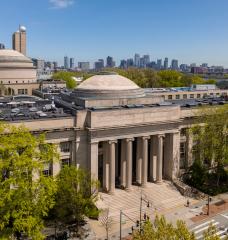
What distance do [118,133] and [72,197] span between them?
16.7 meters

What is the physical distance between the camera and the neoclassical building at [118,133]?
191 ft

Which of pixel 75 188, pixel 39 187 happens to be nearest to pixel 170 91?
pixel 75 188

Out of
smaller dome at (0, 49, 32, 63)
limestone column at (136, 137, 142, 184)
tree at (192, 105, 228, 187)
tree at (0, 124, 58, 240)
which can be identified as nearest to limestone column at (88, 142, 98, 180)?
limestone column at (136, 137, 142, 184)

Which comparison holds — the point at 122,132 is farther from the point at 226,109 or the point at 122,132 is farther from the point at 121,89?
the point at 226,109

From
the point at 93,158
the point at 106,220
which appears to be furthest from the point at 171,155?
the point at 106,220

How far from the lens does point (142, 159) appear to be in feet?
209

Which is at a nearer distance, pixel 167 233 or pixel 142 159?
pixel 167 233

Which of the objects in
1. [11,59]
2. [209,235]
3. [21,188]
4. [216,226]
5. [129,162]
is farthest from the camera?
[11,59]

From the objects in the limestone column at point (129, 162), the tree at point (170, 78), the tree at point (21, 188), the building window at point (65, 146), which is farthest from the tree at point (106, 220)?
the tree at point (170, 78)

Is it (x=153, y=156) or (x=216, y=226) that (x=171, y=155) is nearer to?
(x=153, y=156)

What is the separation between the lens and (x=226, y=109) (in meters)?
67.9

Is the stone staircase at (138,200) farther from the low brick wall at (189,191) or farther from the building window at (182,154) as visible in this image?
the building window at (182,154)

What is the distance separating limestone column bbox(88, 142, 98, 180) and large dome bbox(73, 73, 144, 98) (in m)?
12.5

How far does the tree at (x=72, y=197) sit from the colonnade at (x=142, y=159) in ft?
28.6
